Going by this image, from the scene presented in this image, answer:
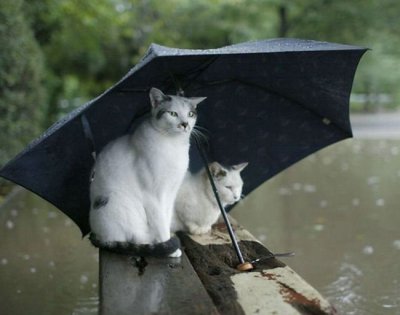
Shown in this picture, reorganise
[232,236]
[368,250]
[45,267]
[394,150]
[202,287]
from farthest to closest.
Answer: [394,150] < [368,250] < [45,267] < [232,236] < [202,287]

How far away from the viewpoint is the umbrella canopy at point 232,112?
90.8 inches

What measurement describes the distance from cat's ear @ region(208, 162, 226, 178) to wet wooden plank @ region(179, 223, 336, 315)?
0.39 metres

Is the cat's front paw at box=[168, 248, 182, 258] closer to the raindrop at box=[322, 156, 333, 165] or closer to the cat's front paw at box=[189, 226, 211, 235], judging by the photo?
the cat's front paw at box=[189, 226, 211, 235]

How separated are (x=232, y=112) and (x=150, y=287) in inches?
49.4

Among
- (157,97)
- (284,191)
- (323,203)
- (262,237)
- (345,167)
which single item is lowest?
(262,237)

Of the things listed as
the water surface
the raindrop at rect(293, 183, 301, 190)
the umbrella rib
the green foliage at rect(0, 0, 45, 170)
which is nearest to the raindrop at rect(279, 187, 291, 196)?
the water surface

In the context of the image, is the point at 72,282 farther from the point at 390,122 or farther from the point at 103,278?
the point at 390,122

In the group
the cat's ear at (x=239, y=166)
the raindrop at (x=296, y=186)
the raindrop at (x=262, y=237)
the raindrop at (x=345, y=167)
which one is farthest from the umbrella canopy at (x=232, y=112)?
the raindrop at (x=345, y=167)

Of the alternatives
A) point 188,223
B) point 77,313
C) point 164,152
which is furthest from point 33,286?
point 164,152

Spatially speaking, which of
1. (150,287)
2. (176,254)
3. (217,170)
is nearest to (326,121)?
(217,170)

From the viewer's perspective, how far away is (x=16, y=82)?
7.59 m

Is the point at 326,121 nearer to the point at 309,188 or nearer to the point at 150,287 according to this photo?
the point at 150,287

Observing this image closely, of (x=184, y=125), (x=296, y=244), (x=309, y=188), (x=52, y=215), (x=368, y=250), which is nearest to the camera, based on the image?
(x=184, y=125)

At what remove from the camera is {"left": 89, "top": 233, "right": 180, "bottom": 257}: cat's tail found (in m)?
2.51
